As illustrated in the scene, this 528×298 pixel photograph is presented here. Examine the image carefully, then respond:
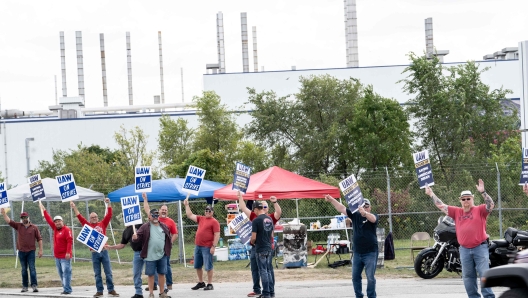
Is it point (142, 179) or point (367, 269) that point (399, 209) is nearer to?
point (142, 179)

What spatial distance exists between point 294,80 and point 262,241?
161 ft

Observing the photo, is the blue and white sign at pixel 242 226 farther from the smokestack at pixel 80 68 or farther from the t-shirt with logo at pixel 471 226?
the smokestack at pixel 80 68

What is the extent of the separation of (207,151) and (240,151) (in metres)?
3.27

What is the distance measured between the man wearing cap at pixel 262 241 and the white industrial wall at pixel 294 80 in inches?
1910

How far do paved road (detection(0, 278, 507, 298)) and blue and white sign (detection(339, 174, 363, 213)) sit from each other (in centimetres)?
279

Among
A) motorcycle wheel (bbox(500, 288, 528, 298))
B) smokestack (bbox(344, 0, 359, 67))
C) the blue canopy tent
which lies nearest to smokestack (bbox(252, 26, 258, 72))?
smokestack (bbox(344, 0, 359, 67))

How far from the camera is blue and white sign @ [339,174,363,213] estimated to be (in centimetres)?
1368

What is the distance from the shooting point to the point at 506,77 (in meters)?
64.3

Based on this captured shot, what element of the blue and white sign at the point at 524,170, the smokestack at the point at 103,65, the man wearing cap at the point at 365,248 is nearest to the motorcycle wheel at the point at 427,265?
the blue and white sign at the point at 524,170

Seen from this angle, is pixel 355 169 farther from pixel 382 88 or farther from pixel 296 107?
pixel 382 88

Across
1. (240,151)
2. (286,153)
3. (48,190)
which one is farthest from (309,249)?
(286,153)

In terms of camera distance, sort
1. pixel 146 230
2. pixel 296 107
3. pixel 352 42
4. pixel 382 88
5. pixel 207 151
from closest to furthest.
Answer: pixel 146 230 < pixel 207 151 < pixel 296 107 < pixel 382 88 < pixel 352 42

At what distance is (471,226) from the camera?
40.9 ft

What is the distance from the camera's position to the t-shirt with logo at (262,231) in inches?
599
